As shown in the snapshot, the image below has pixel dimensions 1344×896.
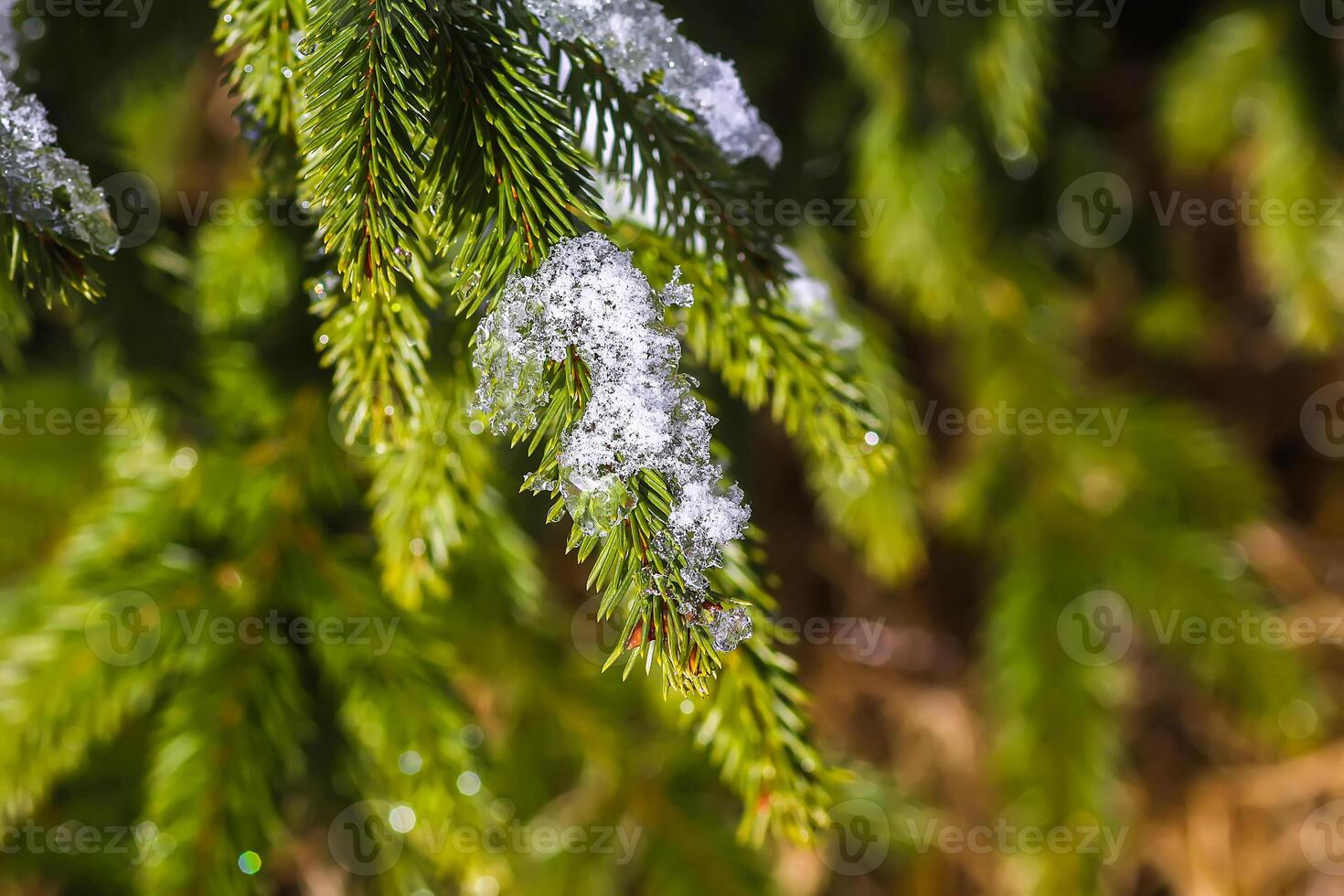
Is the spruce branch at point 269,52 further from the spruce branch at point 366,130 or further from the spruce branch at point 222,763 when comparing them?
the spruce branch at point 222,763

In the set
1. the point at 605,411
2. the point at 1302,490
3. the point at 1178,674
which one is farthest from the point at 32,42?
the point at 1302,490

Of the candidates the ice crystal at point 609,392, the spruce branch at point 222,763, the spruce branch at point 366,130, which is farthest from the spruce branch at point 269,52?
the spruce branch at point 222,763

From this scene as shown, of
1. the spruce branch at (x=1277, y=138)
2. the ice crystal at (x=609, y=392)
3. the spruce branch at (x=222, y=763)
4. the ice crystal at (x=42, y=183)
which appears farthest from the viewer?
the spruce branch at (x=1277, y=138)

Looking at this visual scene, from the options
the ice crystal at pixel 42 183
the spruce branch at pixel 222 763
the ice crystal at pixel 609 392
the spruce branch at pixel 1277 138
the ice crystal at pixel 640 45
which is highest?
the spruce branch at pixel 1277 138

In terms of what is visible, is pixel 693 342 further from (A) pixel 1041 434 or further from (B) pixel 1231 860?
(B) pixel 1231 860

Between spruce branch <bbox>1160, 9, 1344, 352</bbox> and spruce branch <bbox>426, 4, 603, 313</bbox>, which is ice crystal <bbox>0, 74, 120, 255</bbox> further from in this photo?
spruce branch <bbox>1160, 9, 1344, 352</bbox>

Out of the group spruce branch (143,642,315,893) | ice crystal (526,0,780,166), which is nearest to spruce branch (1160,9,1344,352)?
ice crystal (526,0,780,166)

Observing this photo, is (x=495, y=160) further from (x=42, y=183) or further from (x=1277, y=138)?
(x=1277, y=138)

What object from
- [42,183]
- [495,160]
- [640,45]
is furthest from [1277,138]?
Result: [42,183]
